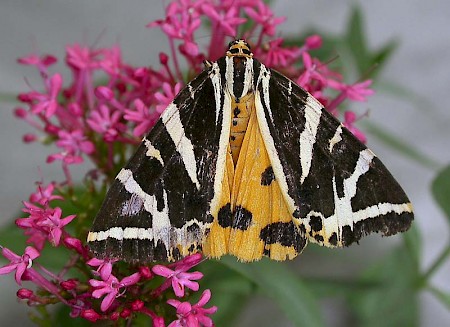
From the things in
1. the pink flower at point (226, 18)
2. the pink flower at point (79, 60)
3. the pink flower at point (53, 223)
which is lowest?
the pink flower at point (53, 223)

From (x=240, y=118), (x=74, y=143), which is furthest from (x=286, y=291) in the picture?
(x=74, y=143)

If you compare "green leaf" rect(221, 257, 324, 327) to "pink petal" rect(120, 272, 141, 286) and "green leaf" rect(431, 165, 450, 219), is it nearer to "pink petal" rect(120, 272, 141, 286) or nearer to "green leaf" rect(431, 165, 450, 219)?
"pink petal" rect(120, 272, 141, 286)

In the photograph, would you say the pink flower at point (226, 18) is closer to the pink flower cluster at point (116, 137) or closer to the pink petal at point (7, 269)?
the pink flower cluster at point (116, 137)

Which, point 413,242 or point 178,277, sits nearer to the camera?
point 178,277

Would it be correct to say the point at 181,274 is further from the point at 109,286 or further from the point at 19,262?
the point at 19,262

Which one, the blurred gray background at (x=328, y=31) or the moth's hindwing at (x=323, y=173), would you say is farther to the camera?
the blurred gray background at (x=328, y=31)

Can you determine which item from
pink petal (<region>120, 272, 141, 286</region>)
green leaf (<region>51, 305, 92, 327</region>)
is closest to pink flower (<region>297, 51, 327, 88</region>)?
pink petal (<region>120, 272, 141, 286</region>)

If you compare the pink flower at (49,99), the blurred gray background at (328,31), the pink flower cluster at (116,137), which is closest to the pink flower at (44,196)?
the pink flower cluster at (116,137)
